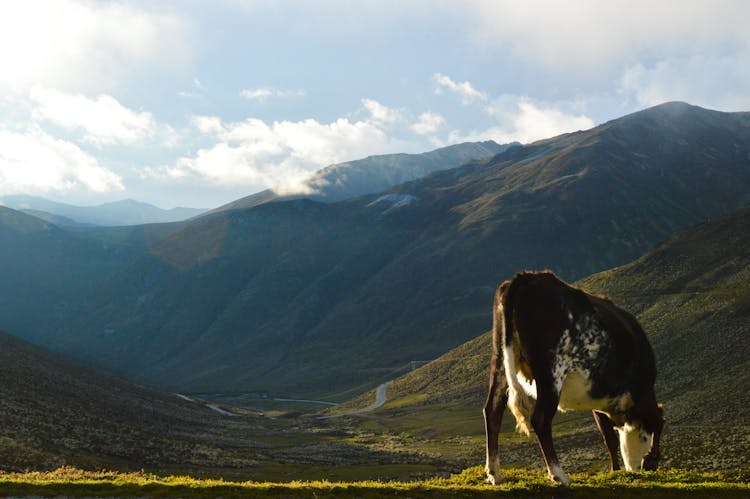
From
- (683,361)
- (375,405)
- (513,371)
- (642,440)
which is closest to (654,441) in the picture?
(642,440)

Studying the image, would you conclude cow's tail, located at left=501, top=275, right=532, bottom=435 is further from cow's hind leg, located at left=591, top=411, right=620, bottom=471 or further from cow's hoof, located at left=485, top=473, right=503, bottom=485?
cow's hind leg, located at left=591, top=411, right=620, bottom=471

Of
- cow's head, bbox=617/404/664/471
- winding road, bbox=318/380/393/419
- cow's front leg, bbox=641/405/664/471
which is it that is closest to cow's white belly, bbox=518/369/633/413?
cow's head, bbox=617/404/664/471

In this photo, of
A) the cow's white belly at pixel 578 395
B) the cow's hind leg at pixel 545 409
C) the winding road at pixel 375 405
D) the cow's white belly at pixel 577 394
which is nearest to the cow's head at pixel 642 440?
the cow's white belly at pixel 578 395

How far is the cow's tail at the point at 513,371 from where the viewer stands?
Result: 42.4 feet

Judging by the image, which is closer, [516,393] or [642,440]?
[516,393]

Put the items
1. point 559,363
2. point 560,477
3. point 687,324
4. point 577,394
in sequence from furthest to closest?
1. point 687,324
2. point 577,394
3. point 560,477
4. point 559,363

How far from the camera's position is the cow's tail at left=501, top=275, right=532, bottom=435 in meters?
12.9

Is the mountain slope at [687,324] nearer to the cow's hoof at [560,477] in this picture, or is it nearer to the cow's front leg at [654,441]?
the cow's front leg at [654,441]

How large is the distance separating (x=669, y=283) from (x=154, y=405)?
5206 inches

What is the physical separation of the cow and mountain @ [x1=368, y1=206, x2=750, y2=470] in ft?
128

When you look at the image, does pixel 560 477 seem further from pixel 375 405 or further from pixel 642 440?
pixel 375 405

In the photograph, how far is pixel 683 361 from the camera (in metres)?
103

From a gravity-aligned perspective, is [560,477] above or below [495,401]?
below

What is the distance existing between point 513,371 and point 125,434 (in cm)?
7666
